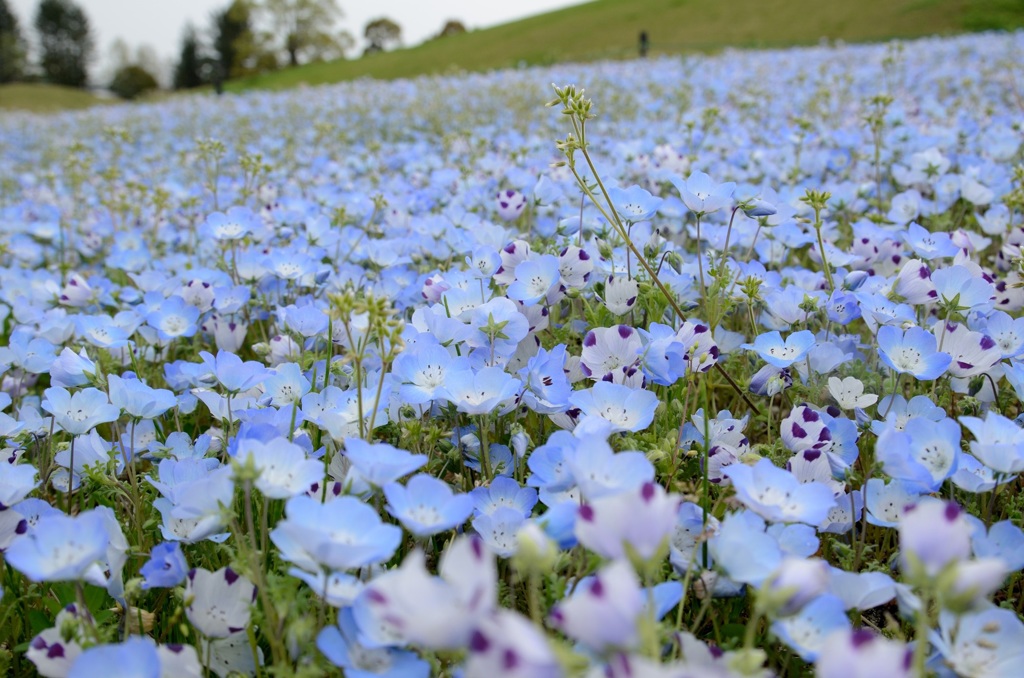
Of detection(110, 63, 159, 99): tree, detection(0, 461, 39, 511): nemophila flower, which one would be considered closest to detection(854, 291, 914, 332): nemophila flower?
detection(0, 461, 39, 511): nemophila flower

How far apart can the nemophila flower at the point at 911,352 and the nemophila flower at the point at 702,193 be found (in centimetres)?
49

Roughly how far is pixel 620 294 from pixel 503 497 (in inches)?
25.6

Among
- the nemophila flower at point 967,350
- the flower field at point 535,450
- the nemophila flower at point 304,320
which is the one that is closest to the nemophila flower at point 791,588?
the flower field at point 535,450

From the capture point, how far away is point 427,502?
1.18 m

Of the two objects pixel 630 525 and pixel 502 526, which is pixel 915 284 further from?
pixel 630 525

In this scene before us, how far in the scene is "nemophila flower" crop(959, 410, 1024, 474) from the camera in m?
1.21

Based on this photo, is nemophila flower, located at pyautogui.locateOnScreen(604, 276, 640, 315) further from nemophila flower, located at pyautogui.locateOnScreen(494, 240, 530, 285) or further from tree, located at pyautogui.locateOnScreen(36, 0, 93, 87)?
tree, located at pyautogui.locateOnScreen(36, 0, 93, 87)

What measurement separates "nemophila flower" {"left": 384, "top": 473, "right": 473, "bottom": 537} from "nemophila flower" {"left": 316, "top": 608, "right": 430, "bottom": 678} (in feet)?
0.54

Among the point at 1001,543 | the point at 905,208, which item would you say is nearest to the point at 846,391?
the point at 1001,543

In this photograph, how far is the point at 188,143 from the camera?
812 cm

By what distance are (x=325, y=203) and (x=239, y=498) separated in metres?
2.42

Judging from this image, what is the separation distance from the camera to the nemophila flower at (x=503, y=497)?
58.3 inches

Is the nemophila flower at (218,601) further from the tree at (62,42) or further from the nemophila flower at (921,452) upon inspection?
the tree at (62,42)

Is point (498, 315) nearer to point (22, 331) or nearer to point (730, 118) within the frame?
point (22, 331)
